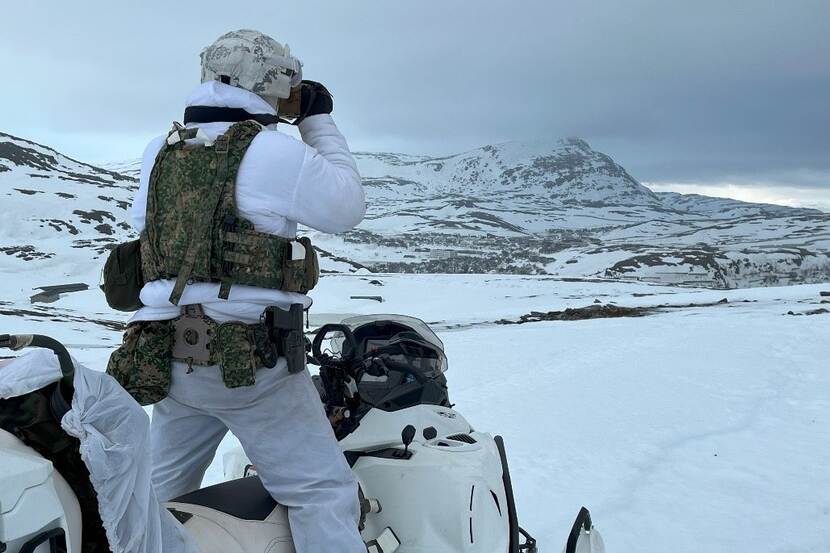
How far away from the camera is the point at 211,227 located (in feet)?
7.80

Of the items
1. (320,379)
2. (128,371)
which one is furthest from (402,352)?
(128,371)

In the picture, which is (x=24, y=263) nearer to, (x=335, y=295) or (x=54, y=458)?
(x=335, y=295)

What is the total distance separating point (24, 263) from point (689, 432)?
181 feet

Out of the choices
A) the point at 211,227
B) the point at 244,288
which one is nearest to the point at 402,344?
the point at 244,288

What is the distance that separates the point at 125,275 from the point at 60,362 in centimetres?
108

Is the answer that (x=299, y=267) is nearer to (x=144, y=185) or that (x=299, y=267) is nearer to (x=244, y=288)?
(x=244, y=288)

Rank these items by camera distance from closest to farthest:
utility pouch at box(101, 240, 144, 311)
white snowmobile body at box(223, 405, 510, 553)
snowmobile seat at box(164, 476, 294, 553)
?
1. snowmobile seat at box(164, 476, 294, 553)
2. utility pouch at box(101, 240, 144, 311)
3. white snowmobile body at box(223, 405, 510, 553)

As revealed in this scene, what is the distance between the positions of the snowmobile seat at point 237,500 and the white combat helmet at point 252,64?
1.51m

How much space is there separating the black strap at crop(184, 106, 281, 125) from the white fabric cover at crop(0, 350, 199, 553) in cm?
117

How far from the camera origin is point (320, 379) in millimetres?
3463

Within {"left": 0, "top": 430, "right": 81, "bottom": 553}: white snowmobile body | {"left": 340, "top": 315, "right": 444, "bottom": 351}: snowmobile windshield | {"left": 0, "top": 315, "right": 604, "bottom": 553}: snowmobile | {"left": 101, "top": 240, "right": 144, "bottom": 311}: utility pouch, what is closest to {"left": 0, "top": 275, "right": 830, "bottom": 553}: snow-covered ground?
{"left": 340, "top": 315, "right": 444, "bottom": 351}: snowmobile windshield

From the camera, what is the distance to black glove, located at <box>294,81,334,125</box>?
2.71m

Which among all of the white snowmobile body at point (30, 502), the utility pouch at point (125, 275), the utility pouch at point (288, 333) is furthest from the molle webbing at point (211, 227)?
the white snowmobile body at point (30, 502)

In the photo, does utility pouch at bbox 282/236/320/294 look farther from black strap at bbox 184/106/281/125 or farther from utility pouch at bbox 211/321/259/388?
black strap at bbox 184/106/281/125
